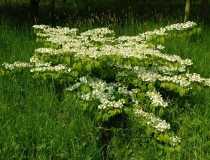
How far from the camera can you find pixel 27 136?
167 inches

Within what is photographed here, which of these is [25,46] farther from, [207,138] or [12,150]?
[207,138]

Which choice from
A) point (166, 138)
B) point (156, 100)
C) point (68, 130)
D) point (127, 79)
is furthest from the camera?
point (127, 79)

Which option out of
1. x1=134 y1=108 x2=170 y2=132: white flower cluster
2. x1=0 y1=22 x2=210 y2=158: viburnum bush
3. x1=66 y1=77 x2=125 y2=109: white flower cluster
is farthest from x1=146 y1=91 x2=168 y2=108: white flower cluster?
x1=66 y1=77 x2=125 y2=109: white flower cluster

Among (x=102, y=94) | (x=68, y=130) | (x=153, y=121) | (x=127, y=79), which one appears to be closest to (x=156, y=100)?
(x=153, y=121)

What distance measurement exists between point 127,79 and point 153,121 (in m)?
0.99

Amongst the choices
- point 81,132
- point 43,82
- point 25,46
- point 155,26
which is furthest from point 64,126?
point 155,26

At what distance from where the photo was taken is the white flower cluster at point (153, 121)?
4.29m

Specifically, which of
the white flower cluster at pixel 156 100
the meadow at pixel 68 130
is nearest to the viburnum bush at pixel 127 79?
the white flower cluster at pixel 156 100

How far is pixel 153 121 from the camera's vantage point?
4395 millimetres

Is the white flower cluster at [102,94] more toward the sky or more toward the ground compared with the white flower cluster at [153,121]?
more toward the sky

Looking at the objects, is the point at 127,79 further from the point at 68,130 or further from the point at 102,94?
the point at 68,130

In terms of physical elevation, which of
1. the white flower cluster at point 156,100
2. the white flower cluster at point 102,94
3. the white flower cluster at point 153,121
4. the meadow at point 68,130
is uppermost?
the white flower cluster at point 102,94

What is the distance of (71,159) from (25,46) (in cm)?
504

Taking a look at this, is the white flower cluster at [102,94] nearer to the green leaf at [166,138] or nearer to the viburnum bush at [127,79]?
the viburnum bush at [127,79]
